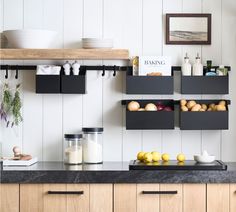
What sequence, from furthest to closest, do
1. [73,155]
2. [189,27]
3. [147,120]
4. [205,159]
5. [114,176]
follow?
[189,27]
[147,120]
[73,155]
[205,159]
[114,176]

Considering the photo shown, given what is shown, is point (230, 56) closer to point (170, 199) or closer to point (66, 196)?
point (170, 199)

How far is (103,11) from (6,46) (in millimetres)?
788

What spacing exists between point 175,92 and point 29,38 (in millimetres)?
1166

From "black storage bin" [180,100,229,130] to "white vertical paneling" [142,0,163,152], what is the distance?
25 centimetres

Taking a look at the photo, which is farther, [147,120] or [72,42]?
[72,42]

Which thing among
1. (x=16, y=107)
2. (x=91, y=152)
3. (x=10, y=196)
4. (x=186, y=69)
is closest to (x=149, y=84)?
(x=186, y=69)

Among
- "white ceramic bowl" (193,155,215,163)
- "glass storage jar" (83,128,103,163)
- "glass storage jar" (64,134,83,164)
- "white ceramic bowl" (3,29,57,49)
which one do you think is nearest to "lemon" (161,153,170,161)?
"white ceramic bowl" (193,155,215,163)

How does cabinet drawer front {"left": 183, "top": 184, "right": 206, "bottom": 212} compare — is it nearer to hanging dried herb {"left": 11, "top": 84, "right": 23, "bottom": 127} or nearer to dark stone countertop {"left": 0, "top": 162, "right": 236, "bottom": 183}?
dark stone countertop {"left": 0, "top": 162, "right": 236, "bottom": 183}

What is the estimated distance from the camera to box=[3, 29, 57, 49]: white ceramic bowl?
4.06 m

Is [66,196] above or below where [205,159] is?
below

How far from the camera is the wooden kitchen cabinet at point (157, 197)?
145 inches

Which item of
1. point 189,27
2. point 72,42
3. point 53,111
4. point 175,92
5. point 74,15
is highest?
point 74,15

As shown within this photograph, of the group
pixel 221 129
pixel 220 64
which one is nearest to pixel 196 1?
pixel 220 64

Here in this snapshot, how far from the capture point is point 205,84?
415 cm
